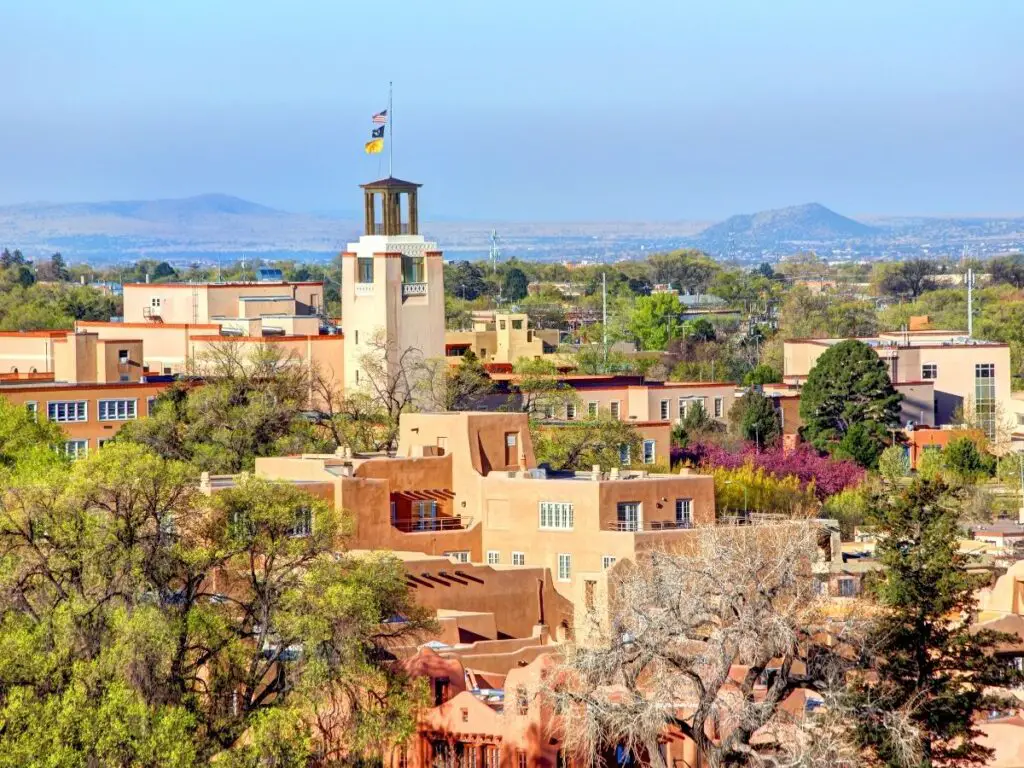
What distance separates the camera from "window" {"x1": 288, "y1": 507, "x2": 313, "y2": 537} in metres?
49.3

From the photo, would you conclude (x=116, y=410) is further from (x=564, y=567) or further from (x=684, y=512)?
(x=684, y=512)

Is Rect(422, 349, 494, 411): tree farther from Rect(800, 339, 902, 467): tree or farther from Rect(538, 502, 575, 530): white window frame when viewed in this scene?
Rect(538, 502, 575, 530): white window frame

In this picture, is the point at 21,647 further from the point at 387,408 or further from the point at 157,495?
the point at 387,408

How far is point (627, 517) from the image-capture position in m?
59.9

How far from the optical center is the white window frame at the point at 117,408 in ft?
300

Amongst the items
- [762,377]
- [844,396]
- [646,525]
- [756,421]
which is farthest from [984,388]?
[646,525]

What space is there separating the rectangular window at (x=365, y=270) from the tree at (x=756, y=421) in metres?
13.9

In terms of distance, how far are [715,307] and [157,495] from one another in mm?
143357

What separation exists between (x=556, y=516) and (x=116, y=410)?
33951 mm

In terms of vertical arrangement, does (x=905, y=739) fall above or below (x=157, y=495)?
below

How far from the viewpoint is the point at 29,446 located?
70.7 meters

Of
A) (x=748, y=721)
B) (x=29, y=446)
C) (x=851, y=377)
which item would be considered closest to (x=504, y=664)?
(x=748, y=721)

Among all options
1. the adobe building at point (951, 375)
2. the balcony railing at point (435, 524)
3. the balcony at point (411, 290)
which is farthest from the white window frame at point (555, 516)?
the adobe building at point (951, 375)

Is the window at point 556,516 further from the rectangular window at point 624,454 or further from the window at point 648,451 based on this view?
the window at point 648,451
